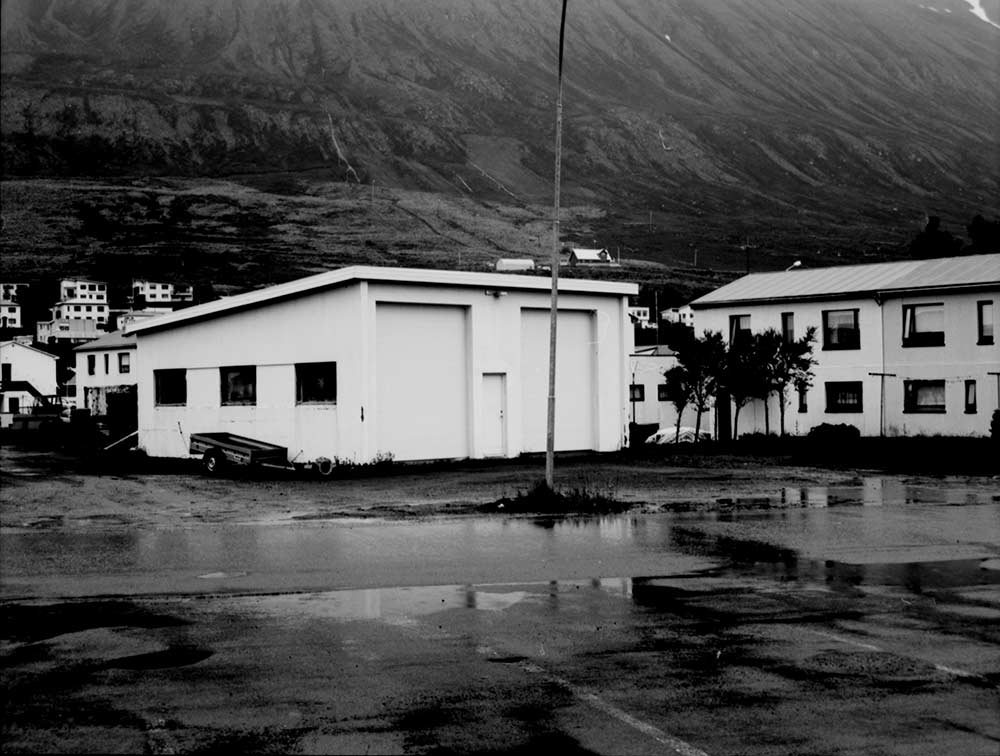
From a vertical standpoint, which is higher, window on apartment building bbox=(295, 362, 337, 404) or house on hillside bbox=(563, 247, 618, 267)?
house on hillside bbox=(563, 247, 618, 267)

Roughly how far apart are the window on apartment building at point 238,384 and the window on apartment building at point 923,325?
28.4 meters

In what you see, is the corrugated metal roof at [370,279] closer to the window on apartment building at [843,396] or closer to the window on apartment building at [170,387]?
the window on apartment building at [170,387]

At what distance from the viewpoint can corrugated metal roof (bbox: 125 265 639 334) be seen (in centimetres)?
3219

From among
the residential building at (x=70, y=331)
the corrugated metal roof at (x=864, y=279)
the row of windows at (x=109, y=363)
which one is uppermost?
the residential building at (x=70, y=331)

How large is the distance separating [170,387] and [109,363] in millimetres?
41035

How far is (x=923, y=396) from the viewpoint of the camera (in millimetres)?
49719

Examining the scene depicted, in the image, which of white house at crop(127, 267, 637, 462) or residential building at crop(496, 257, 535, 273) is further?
residential building at crop(496, 257, 535, 273)

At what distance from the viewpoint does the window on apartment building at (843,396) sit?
51.8 m

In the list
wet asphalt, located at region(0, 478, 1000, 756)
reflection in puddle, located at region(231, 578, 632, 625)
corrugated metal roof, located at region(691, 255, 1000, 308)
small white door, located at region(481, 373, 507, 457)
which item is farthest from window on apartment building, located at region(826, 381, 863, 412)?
reflection in puddle, located at region(231, 578, 632, 625)

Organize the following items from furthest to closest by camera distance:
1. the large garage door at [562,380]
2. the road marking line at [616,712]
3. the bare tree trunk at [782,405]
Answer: the bare tree trunk at [782,405]
the large garage door at [562,380]
the road marking line at [616,712]

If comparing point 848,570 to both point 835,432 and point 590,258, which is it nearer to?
point 835,432

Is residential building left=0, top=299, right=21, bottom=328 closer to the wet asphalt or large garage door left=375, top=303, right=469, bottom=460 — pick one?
large garage door left=375, top=303, right=469, bottom=460

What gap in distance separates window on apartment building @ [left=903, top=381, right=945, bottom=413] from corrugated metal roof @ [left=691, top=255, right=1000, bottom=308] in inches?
158

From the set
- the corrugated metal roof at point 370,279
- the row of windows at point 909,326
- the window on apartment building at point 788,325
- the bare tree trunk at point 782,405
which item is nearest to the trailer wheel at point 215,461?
the corrugated metal roof at point 370,279
